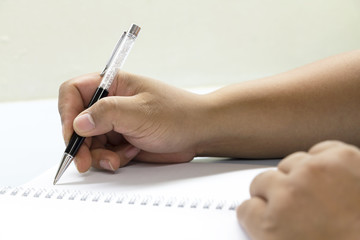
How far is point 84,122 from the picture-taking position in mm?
572

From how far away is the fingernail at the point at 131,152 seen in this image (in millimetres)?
648

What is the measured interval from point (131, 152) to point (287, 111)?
0.78 ft

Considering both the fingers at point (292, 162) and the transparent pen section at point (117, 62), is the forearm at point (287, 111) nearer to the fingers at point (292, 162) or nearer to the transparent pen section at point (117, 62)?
the transparent pen section at point (117, 62)

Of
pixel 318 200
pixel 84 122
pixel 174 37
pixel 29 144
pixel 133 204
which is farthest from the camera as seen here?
pixel 174 37

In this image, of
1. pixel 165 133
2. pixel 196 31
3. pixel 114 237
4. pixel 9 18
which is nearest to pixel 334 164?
pixel 114 237

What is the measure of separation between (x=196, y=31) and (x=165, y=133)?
1.05 meters

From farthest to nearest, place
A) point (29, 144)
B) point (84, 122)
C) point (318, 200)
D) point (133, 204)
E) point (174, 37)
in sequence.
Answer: point (174, 37), point (29, 144), point (84, 122), point (133, 204), point (318, 200)

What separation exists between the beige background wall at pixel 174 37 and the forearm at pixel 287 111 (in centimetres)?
98

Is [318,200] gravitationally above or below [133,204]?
above

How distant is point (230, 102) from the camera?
638mm

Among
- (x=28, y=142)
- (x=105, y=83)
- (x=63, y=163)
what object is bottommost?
(x=28, y=142)

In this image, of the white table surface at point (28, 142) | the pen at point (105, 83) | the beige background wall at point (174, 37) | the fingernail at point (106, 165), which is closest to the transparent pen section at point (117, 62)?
the pen at point (105, 83)

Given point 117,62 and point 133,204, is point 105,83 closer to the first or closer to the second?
point 117,62

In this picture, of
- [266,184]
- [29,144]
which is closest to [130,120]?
[266,184]
